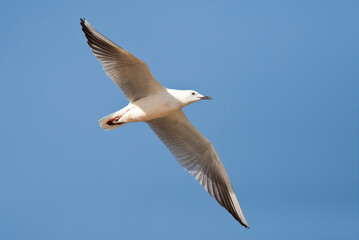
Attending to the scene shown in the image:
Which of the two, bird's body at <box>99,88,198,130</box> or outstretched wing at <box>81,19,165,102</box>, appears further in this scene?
bird's body at <box>99,88,198,130</box>

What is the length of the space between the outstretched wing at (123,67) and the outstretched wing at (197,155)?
19.6 inches

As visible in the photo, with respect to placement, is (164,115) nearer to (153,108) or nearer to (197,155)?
(153,108)

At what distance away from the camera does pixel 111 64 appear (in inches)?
170

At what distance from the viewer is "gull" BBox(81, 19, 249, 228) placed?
168 inches

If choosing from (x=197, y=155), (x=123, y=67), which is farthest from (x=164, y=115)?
(x=197, y=155)

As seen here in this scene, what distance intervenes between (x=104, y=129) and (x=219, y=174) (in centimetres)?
140

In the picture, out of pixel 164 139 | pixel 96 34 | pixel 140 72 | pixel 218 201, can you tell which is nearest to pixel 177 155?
pixel 164 139

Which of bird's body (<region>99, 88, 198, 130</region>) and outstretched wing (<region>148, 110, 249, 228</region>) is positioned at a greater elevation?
bird's body (<region>99, 88, 198, 130</region>)

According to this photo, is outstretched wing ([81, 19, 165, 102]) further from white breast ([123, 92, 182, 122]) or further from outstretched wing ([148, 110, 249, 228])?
outstretched wing ([148, 110, 249, 228])

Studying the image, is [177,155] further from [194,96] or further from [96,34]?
[96,34]

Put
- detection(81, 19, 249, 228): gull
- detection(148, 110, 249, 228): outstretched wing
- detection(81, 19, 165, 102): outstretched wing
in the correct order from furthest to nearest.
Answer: detection(148, 110, 249, 228): outstretched wing < detection(81, 19, 249, 228): gull < detection(81, 19, 165, 102): outstretched wing

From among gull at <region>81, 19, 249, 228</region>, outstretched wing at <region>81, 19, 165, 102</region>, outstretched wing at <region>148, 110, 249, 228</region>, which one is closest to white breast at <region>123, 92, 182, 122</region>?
gull at <region>81, 19, 249, 228</region>

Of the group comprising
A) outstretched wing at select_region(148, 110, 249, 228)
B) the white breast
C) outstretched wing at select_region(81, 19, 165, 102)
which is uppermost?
outstretched wing at select_region(81, 19, 165, 102)

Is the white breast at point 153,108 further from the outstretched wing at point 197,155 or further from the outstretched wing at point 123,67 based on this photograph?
the outstretched wing at point 197,155
